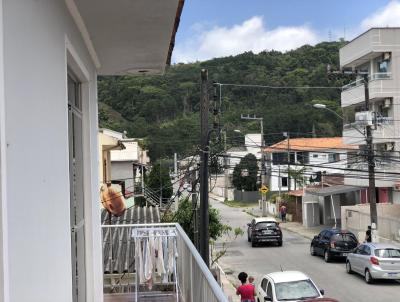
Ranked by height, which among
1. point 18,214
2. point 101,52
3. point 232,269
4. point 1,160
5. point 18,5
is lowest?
point 232,269

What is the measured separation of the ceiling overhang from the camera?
12.8ft

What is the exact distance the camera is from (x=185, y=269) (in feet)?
22.8

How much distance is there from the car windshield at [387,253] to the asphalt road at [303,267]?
1.07 metres

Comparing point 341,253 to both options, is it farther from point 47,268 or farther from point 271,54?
point 271,54

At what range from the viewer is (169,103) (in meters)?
45.3

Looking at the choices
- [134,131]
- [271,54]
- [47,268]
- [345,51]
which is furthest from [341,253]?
[271,54]

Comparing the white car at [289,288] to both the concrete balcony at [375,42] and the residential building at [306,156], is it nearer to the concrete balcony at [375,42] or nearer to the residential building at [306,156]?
the concrete balcony at [375,42]

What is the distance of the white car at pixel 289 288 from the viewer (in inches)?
583

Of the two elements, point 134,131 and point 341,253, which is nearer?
point 341,253

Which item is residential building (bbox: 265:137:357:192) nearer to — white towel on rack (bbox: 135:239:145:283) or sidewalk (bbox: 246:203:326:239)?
sidewalk (bbox: 246:203:326:239)

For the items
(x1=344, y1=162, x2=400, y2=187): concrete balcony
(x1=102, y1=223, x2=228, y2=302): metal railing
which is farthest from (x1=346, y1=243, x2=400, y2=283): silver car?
(x1=102, y1=223, x2=228, y2=302): metal railing

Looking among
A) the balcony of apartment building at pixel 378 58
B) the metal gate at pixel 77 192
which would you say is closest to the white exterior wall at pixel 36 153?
the metal gate at pixel 77 192

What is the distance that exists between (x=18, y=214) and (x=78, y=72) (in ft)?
9.89

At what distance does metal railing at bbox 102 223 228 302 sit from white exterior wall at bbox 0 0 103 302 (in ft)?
3.20
